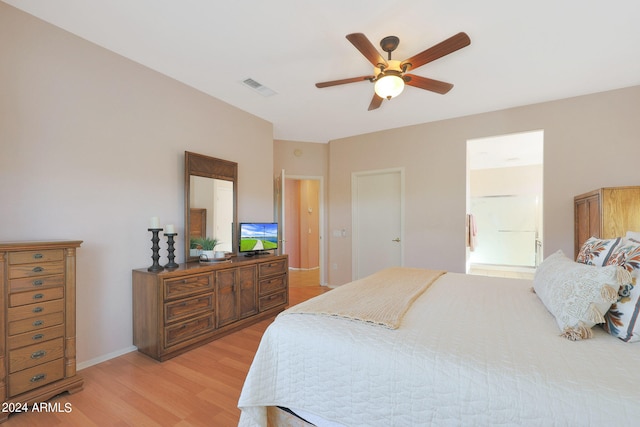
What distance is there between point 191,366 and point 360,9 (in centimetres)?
296

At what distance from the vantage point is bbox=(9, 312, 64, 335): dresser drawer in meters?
1.66

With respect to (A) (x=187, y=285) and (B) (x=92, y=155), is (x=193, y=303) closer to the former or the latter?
(A) (x=187, y=285)

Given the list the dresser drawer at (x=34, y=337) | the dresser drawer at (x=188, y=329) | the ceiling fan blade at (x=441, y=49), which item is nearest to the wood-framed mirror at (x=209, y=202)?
the dresser drawer at (x=188, y=329)

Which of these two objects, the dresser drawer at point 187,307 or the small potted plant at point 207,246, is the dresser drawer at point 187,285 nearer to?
the dresser drawer at point 187,307

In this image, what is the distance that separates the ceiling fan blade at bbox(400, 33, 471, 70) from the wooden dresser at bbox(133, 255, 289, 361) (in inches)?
96.5

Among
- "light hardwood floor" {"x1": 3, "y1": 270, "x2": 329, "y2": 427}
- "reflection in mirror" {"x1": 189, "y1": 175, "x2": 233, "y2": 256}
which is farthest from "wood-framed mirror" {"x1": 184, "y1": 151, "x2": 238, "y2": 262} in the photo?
"light hardwood floor" {"x1": 3, "y1": 270, "x2": 329, "y2": 427}

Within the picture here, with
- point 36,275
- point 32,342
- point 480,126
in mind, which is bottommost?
point 32,342

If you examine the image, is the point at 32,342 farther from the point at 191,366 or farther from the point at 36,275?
the point at 191,366

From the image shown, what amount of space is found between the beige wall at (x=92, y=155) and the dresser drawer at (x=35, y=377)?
379 millimetres

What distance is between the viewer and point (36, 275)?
1728 millimetres

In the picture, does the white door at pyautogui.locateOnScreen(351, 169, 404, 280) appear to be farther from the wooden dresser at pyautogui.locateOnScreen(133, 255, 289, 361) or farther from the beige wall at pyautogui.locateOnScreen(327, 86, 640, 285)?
the wooden dresser at pyautogui.locateOnScreen(133, 255, 289, 361)

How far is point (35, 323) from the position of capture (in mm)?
1737

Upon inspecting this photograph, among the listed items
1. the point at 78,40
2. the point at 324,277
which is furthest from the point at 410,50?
the point at 324,277

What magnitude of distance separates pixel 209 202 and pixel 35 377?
188 centimetres
